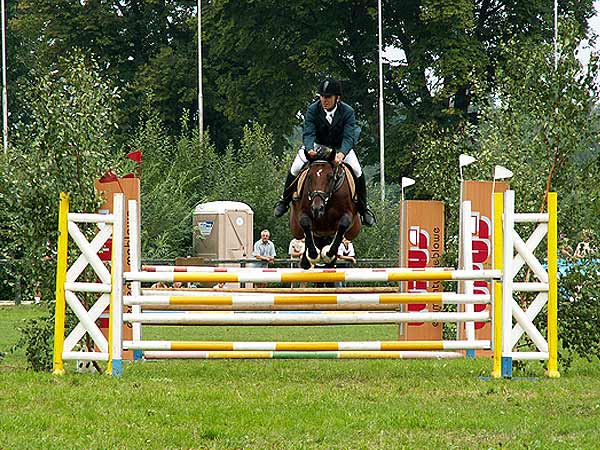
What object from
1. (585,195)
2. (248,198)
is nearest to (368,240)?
(248,198)

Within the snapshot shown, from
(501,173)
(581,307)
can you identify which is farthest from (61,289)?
(581,307)

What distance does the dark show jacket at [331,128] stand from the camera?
12.1 metres

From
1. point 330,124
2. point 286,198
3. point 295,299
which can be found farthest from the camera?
point 286,198

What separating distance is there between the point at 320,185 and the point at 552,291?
2549 mm

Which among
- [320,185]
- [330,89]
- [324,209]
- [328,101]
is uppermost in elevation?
[330,89]

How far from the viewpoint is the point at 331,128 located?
1218 cm

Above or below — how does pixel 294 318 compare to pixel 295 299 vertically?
below

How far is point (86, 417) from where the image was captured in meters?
8.10

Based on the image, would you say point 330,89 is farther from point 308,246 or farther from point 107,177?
point 107,177

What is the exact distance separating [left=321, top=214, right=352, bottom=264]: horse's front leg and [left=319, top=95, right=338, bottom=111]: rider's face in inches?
44.8

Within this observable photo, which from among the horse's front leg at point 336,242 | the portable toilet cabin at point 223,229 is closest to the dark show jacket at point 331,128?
the horse's front leg at point 336,242

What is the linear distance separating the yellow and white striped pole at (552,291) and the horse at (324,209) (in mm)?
2236

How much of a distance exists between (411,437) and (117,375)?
3.81m

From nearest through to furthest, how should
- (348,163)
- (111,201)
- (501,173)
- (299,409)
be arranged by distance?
(299,409), (111,201), (501,173), (348,163)
